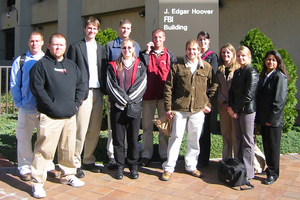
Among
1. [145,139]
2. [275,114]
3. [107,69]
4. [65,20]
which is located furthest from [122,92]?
[65,20]

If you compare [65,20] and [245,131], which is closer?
[245,131]

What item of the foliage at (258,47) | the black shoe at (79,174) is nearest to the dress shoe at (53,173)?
the black shoe at (79,174)

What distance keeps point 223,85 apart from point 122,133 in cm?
164

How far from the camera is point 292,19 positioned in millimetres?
10172

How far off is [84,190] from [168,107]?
5.26ft

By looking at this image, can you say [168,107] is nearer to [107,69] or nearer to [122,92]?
[122,92]

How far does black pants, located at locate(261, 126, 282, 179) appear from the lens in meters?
4.29

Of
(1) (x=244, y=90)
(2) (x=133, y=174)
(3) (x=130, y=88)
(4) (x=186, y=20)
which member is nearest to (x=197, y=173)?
(2) (x=133, y=174)

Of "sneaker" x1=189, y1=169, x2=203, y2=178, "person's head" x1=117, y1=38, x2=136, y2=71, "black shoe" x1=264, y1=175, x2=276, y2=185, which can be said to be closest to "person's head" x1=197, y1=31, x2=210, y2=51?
"person's head" x1=117, y1=38, x2=136, y2=71

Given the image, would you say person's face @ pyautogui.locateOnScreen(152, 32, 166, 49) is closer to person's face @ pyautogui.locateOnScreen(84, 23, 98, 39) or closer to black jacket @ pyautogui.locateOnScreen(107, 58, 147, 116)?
black jacket @ pyautogui.locateOnScreen(107, 58, 147, 116)

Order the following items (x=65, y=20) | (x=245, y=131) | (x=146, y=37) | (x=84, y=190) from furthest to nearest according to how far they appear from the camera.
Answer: (x=65, y=20)
(x=146, y=37)
(x=245, y=131)
(x=84, y=190)

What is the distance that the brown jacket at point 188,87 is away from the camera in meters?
4.40

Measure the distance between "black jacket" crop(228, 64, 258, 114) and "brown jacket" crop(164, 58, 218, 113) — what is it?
0.34 metres

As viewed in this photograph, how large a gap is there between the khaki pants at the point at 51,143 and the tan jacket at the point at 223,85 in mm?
2146
